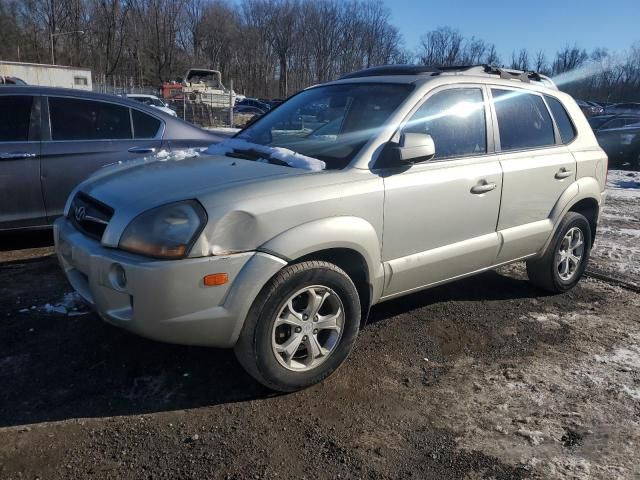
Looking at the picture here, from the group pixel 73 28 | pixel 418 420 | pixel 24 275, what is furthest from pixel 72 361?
pixel 73 28

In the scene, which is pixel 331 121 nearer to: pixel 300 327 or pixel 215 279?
pixel 300 327

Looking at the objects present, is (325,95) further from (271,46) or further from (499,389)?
(271,46)

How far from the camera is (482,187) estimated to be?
3.72m

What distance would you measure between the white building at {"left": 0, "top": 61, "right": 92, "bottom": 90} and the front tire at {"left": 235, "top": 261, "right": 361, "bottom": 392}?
37735 mm

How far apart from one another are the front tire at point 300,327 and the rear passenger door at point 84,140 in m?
2.99

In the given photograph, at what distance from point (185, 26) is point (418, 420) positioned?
8578cm

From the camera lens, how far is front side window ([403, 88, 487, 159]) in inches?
139

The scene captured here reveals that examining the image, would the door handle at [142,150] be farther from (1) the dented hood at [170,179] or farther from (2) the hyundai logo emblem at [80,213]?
(2) the hyundai logo emblem at [80,213]

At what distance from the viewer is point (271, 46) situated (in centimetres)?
8638

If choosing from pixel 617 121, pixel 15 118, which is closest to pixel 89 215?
pixel 15 118

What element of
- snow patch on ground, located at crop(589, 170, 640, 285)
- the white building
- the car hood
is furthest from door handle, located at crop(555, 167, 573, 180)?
the white building

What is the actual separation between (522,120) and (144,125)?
144 inches

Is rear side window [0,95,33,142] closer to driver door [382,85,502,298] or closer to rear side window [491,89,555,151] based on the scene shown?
driver door [382,85,502,298]

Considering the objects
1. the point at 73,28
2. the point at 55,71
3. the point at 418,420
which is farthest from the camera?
the point at 73,28
